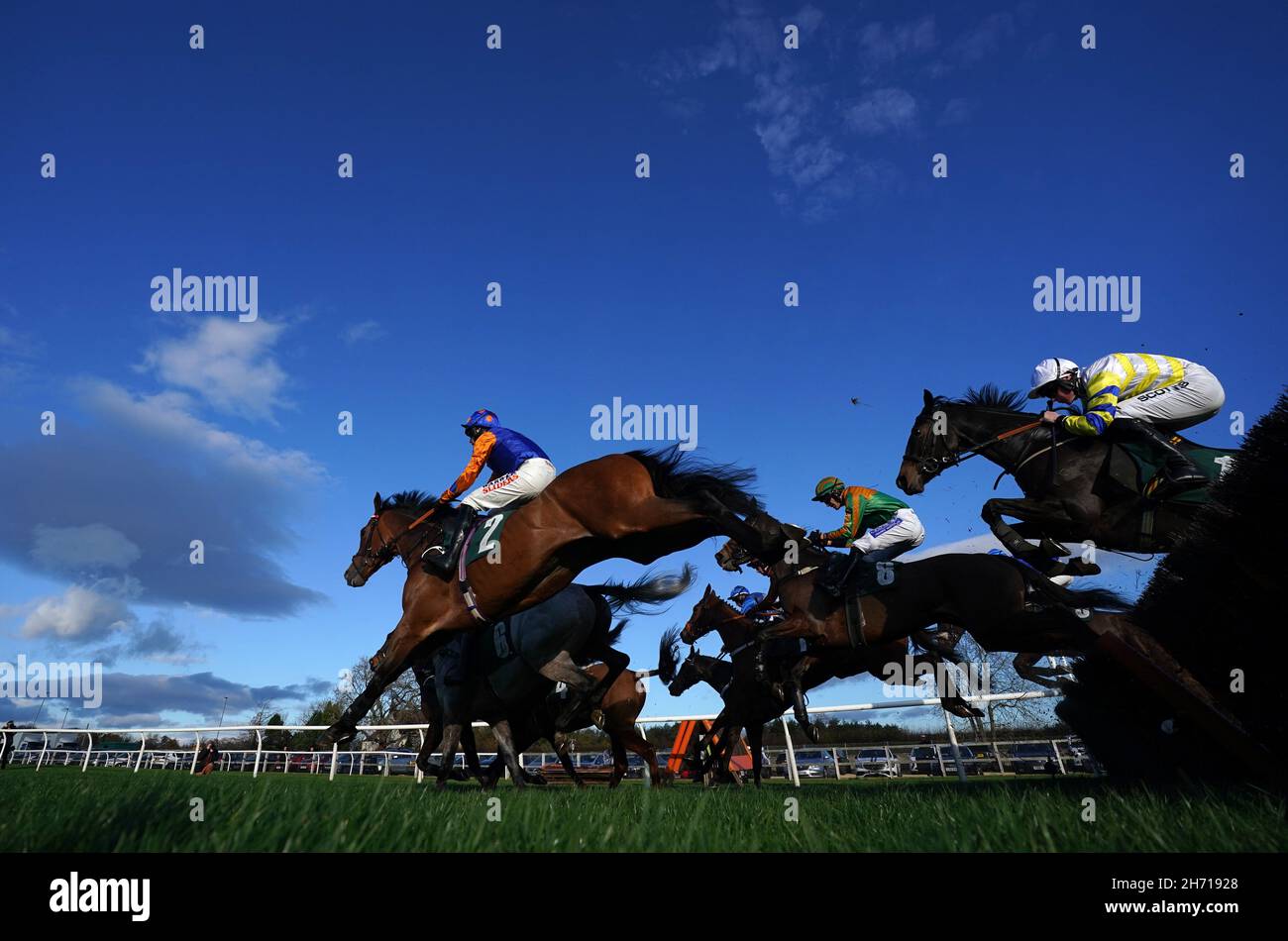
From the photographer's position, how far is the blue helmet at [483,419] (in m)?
6.29

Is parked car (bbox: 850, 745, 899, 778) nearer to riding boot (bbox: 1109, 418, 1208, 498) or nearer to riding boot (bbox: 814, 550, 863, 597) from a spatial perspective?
riding boot (bbox: 814, 550, 863, 597)

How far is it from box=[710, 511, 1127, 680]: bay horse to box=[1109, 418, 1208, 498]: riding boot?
3.71ft

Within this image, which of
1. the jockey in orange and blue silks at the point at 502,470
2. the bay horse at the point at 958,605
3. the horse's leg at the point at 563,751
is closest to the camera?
the bay horse at the point at 958,605

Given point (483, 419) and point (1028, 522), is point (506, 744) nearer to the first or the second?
point (483, 419)

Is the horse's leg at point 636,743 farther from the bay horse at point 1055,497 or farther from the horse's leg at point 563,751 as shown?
the bay horse at point 1055,497

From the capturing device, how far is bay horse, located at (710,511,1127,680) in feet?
17.8

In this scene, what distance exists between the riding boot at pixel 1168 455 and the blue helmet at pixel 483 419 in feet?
17.7

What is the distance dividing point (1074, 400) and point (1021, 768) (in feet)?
37.8

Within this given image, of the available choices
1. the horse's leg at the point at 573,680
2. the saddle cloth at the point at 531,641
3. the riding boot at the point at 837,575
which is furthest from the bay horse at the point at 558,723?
the riding boot at the point at 837,575

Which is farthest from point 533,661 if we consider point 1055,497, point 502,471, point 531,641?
point 1055,497

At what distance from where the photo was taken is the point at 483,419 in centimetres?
632

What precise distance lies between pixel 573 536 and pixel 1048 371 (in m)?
5.08

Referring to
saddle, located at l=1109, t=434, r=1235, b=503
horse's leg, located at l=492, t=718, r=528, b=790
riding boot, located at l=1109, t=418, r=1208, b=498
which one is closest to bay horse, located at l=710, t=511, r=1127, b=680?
saddle, located at l=1109, t=434, r=1235, b=503
